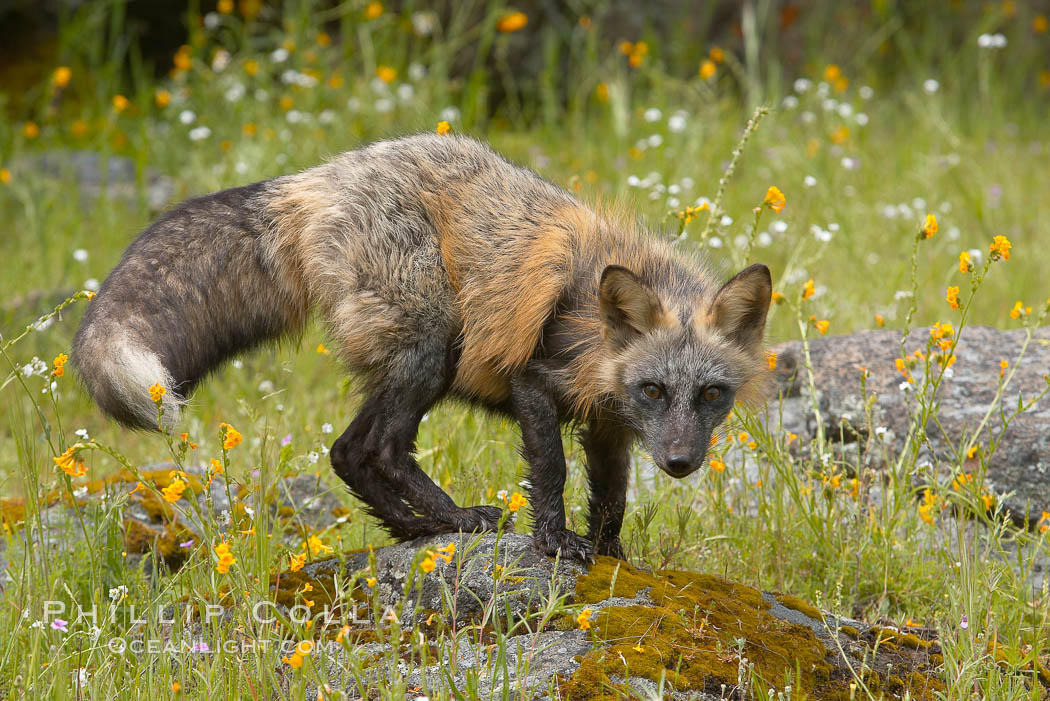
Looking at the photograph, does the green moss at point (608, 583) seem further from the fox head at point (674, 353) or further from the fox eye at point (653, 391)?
the fox eye at point (653, 391)

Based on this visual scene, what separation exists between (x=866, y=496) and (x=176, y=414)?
315 cm

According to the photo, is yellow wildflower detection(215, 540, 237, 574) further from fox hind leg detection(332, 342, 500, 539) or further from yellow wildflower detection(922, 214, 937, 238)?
yellow wildflower detection(922, 214, 937, 238)

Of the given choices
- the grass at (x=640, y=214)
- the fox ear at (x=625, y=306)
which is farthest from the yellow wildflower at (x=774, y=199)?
the fox ear at (x=625, y=306)

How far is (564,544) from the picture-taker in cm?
420

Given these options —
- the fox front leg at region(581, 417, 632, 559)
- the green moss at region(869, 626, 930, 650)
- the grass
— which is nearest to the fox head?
the fox front leg at region(581, 417, 632, 559)

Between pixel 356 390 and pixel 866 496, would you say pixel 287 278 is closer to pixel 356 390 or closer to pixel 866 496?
pixel 356 390

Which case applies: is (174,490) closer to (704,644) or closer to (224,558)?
(224,558)

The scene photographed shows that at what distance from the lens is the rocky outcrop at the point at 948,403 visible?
17.0ft

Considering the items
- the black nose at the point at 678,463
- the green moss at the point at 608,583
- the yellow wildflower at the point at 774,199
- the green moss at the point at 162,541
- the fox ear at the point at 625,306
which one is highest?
the yellow wildflower at the point at 774,199

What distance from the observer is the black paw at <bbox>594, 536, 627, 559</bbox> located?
4.63m

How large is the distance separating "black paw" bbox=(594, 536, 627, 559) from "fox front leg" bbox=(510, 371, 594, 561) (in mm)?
294

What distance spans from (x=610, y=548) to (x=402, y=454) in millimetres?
A: 984

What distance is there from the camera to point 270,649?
332 centimetres

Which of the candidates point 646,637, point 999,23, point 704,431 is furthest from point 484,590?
point 999,23
